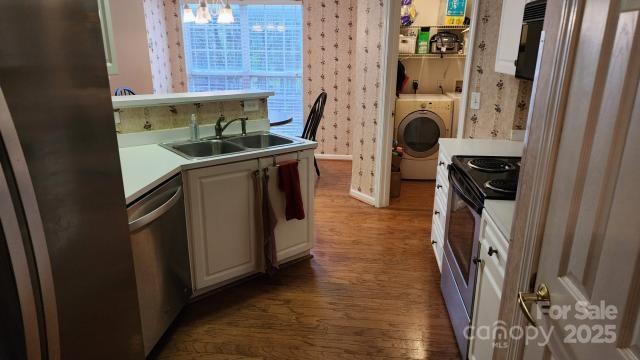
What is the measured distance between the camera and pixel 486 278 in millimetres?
1626

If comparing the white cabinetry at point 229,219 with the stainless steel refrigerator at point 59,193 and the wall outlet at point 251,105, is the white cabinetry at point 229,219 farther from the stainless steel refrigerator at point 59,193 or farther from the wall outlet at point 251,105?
the stainless steel refrigerator at point 59,193

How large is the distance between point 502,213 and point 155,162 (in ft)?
5.64

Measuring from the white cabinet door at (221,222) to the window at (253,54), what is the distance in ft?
11.5

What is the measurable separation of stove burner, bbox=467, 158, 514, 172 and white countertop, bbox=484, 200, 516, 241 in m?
0.46

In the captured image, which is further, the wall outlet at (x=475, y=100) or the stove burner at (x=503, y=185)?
the wall outlet at (x=475, y=100)

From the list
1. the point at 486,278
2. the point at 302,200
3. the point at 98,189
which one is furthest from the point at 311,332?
the point at 98,189

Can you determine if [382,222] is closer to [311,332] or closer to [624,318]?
[311,332]

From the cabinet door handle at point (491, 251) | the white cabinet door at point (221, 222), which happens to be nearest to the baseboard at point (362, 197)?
the white cabinet door at point (221, 222)

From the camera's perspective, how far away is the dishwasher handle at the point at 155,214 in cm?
172

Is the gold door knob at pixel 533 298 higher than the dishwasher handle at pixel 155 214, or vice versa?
the gold door knob at pixel 533 298

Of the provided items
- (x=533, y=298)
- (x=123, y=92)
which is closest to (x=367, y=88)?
(x=123, y=92)

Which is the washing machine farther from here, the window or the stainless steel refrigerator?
the stainless steel refrigerator

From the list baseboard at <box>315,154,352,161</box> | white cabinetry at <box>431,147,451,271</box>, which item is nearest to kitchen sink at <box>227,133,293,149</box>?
white cabinetry at <box>431,147,451,271</box>

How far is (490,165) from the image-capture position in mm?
2152
